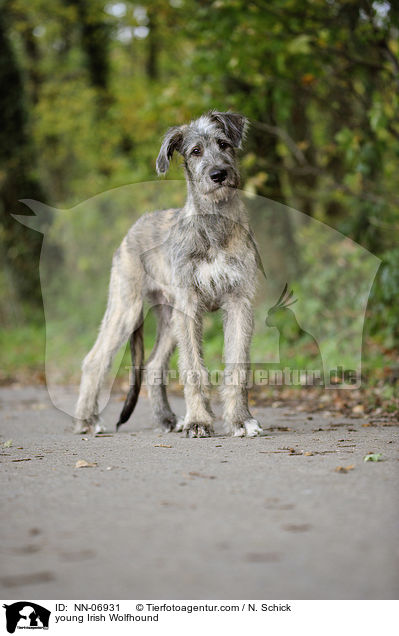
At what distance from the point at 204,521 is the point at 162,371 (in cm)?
360

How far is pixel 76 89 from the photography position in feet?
79.8

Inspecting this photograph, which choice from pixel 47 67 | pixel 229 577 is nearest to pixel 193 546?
pixel 229 577

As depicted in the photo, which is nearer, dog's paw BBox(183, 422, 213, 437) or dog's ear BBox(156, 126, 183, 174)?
dog's paw BBox(183, 422, 213, 437)

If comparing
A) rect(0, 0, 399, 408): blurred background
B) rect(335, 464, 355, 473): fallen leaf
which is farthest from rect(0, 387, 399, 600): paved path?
rect(0, 0, 399, 408): blurred background

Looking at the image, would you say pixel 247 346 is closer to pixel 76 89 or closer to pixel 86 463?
pixel 86 463

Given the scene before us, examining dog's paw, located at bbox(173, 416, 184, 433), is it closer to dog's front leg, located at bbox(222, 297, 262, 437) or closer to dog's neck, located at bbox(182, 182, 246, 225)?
dog's front leg, located at bbox(222, 297, 262, 437)

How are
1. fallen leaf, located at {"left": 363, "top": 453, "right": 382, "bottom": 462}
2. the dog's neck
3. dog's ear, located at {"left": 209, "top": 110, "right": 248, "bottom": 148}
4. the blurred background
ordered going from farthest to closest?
1. the blurred background
2. dog's ear, located at {"left": 209, "top": 110, "right": 248, "bottom": 148}
3. the dog's neck
4. fallen leaf, located at {"left": 363, "top": 453, "right": 382, "bottom": 462}

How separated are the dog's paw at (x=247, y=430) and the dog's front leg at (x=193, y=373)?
21 centimetres

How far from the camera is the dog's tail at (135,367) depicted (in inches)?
254

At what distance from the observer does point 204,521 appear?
119 inches

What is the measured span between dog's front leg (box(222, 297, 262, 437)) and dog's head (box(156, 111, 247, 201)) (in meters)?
0.87

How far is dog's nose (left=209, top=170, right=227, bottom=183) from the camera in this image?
17.6ft

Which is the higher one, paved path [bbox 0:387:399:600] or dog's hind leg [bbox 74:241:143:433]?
dog's hind leg [bbox 74:241:143:433]

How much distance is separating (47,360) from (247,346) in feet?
30.7
